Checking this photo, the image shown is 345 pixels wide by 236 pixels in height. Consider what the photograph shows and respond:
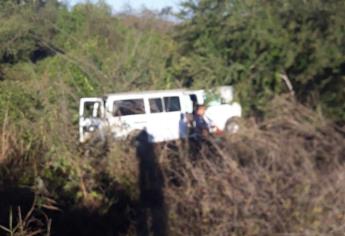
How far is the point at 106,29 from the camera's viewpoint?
4047 cm

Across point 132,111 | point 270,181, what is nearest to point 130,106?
point 132,111

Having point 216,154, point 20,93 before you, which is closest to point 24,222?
point 216,154

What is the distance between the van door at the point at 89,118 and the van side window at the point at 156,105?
442cm

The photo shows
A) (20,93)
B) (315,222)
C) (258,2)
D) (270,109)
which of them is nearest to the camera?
(315,222)

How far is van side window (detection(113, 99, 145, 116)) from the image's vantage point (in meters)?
16.5

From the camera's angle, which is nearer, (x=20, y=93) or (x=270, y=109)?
(x=270, y=109)

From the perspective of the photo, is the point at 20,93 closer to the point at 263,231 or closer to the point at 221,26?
the point at 221,26

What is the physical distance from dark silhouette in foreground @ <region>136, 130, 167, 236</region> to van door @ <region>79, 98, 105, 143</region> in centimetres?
72

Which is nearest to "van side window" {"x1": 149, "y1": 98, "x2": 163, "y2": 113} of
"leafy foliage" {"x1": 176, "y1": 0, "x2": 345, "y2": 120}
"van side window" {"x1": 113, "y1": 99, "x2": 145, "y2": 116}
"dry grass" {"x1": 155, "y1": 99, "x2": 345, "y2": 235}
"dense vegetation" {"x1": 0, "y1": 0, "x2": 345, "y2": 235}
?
"van side window" {"x1": 113, "y1": 99, "x2": 145, "y2": 116}

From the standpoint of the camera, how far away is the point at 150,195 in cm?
988

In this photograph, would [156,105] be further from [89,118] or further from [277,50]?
[277,50]

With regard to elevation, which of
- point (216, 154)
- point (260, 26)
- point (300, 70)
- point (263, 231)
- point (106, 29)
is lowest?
point (263, 231)

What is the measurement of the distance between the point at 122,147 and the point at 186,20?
220 cm

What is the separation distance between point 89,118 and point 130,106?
5648 mm
